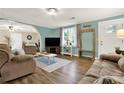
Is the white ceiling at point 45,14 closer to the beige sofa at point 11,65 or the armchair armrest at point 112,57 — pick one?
the beige sofa at point 11,65

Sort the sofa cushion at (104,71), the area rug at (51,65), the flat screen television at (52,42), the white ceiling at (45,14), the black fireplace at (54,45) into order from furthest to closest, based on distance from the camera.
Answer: the black fireplace at (54,45) < the flat screen television at (52,42) < the area rug at (51,65) < the white ceiling at (45,14) < the sofa cushion at (104,71)

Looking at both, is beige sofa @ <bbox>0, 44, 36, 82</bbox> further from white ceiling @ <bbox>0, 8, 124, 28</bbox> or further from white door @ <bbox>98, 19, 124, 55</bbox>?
white door @ <bbox>98, 19, 124, 55</bbox>

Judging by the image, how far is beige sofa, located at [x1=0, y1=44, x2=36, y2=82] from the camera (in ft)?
5.60

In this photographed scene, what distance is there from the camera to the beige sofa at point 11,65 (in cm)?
171

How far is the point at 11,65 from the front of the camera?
1794 millimetres

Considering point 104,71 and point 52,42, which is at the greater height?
point 52,42

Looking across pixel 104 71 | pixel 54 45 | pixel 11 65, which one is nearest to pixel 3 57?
pixel 11 65

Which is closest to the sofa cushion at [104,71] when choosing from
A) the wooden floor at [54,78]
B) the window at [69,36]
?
the wooden floor at [54,78]

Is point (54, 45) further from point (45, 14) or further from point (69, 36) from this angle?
point (45, 14)

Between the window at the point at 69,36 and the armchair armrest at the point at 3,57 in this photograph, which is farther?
the window at the point at 69,36

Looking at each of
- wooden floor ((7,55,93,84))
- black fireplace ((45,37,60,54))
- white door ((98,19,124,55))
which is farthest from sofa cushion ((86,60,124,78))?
black fireplace ((45,37,60,54))

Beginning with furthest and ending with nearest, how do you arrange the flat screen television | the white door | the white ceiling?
the flat screen television, the white door, the white ceiling
